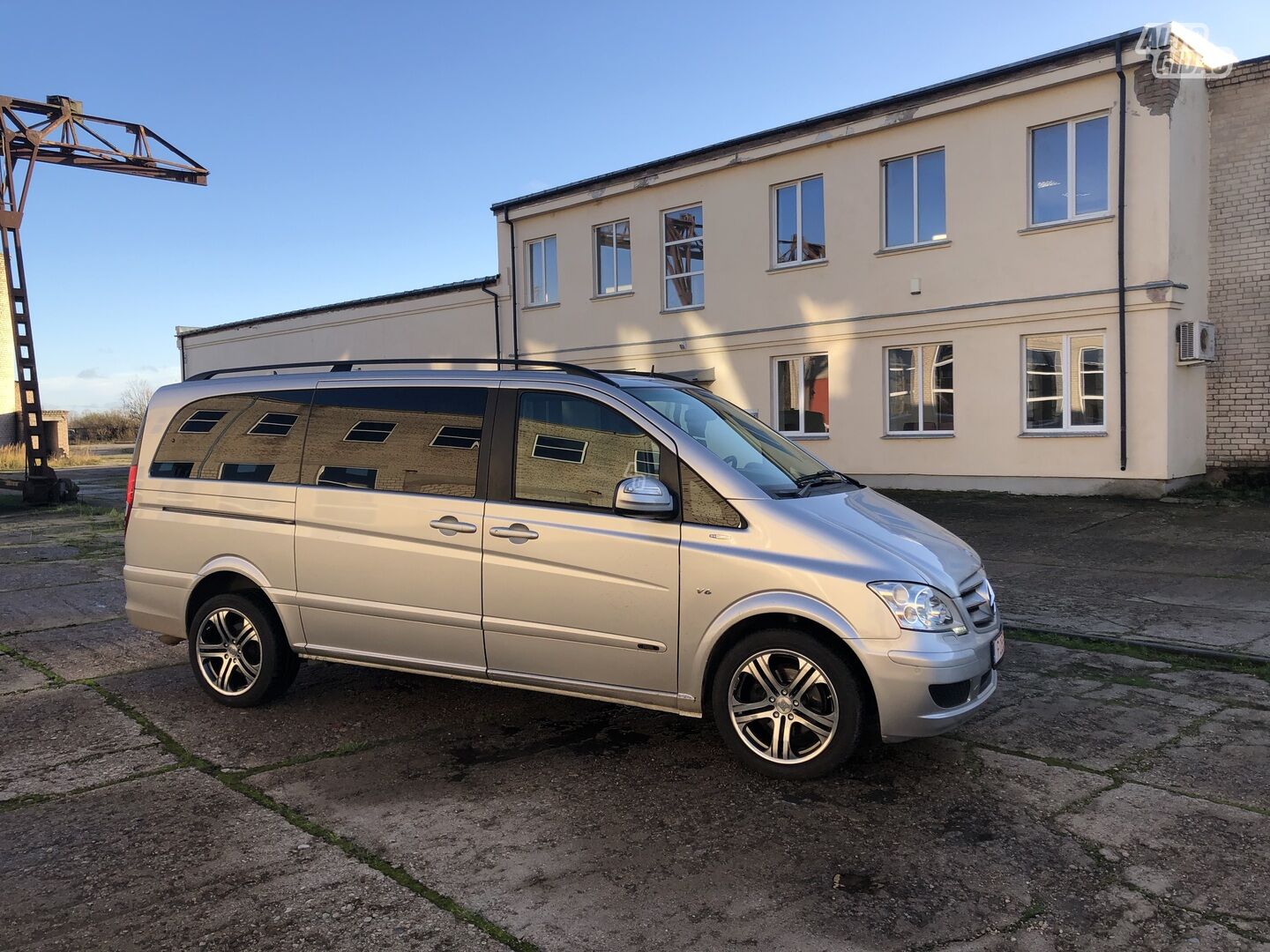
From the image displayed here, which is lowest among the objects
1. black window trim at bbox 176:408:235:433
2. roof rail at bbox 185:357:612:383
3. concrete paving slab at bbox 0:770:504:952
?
concrete paving slab at bbox 0:770:504:952

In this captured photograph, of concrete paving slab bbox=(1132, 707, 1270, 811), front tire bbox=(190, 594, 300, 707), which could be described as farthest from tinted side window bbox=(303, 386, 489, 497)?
concrete paving slab bbox=(1132, 707, 1270, 811)

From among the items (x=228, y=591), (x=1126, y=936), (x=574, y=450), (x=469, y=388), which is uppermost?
(x=469, y=388)

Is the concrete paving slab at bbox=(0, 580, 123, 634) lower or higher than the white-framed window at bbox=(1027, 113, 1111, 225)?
lower

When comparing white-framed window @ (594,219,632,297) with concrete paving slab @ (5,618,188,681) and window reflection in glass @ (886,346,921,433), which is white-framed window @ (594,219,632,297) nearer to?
window reflection in glass @ (886,346,921,433)

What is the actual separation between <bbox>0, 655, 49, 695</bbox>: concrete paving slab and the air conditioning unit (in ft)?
47.6

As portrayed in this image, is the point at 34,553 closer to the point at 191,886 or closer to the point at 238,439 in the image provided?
the point at 238,439

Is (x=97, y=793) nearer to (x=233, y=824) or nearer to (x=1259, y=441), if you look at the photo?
(x=233, y=824)

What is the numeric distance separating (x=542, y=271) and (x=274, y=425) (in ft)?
60.2

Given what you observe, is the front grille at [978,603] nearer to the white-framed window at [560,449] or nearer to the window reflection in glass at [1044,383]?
the white-framed window at [560,449]

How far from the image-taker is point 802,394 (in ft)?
60.4

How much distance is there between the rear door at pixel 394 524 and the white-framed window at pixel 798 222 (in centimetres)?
1375

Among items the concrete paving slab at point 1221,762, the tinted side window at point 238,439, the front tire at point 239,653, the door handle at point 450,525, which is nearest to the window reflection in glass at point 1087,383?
the concrete paving slab at point 1221,762

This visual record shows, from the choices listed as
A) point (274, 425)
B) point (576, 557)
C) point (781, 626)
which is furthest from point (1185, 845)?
point (274, 425)

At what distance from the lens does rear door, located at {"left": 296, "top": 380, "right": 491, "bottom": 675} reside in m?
4.94
